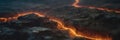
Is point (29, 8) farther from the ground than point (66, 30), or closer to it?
farther from the ground

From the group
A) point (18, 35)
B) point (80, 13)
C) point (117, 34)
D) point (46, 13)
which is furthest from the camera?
point (46, 13)

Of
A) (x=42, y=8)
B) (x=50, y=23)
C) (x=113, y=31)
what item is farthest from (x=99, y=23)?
(x=42, y=8)

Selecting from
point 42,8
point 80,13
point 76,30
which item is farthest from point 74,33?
point 42,8

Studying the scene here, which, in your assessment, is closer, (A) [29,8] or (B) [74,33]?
(B) [74,33]

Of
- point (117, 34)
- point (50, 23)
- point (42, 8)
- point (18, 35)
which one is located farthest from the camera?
point (42, 8)

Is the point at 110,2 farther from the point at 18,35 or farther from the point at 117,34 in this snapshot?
the point at 18,35

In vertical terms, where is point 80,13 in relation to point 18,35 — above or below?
above

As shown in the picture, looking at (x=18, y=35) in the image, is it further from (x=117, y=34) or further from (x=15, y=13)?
(x=117, y=34)

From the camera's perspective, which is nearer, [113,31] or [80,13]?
[113,31]

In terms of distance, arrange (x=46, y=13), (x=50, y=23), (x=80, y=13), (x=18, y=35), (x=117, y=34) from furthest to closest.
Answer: (x=46, y=13) → (x=80, y=13) → (x=50, y=23) → (x=18, y=35) → (x=117, y=34)
